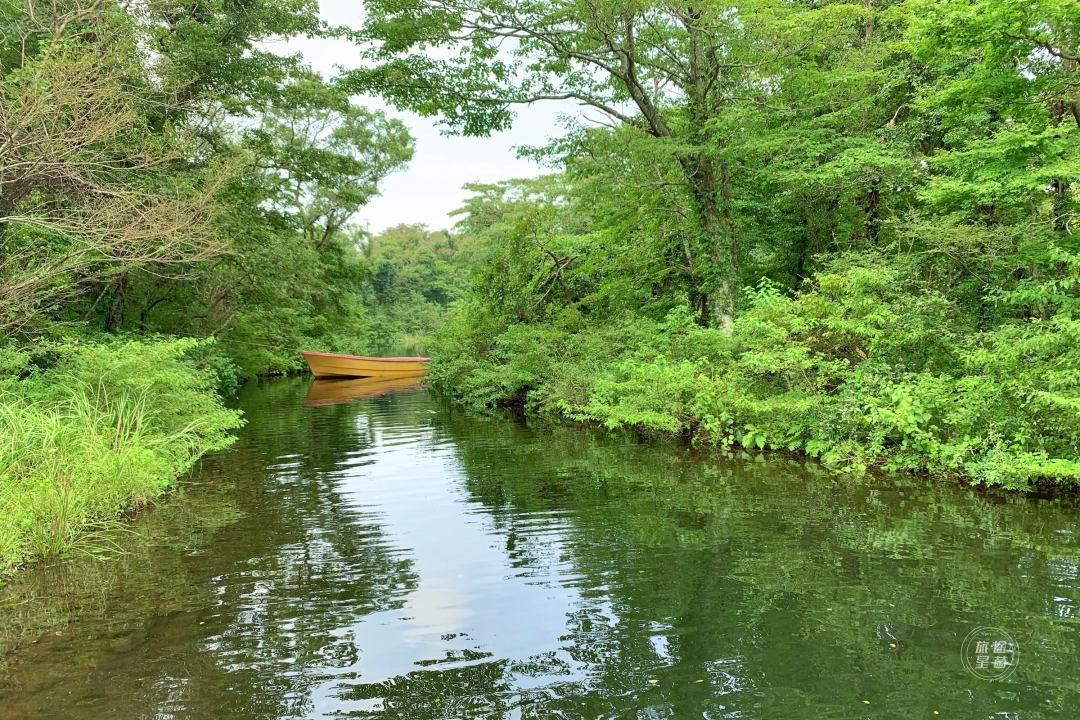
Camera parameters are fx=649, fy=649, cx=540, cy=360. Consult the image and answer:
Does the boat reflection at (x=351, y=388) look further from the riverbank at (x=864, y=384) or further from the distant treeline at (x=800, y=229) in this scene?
the riverbank at (x=864, y=384)

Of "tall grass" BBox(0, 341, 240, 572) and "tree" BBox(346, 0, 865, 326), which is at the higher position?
"tree" BBox(346, 0, 865, 326)

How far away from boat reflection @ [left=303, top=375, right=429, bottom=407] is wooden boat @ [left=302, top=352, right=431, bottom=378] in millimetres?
274

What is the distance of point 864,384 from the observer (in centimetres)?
827

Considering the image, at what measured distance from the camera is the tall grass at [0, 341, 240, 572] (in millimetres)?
5586

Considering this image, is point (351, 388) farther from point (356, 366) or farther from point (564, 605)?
point (564, 605)

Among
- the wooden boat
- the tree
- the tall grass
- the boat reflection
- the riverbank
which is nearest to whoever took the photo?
the tall grass

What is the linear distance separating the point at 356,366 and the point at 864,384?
74.8ft

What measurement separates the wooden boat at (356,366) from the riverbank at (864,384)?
1626 centimetres

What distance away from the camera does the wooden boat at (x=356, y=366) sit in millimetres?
27047
